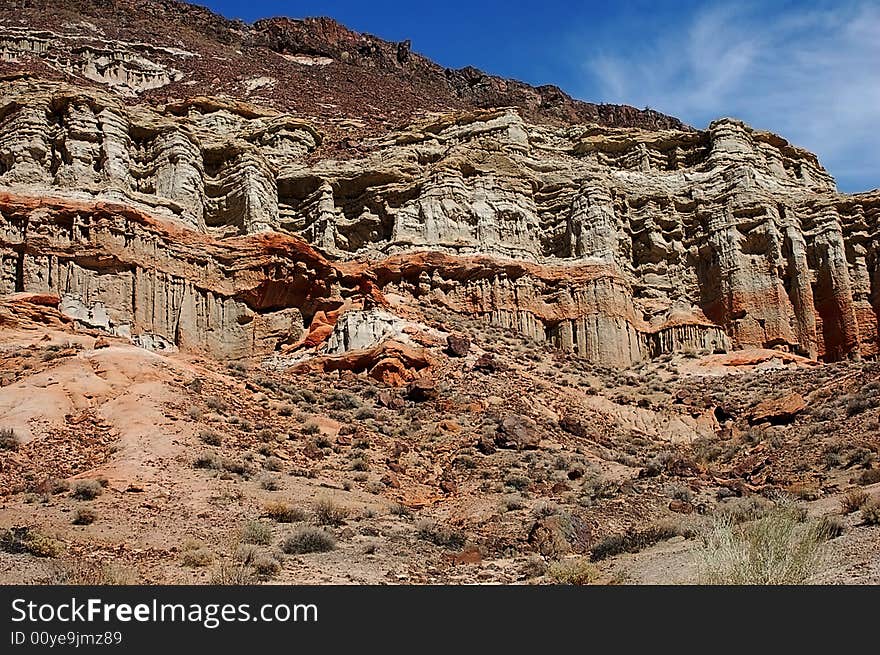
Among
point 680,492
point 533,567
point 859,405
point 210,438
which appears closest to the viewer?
point 533,567

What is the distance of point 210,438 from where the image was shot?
22.5 metres

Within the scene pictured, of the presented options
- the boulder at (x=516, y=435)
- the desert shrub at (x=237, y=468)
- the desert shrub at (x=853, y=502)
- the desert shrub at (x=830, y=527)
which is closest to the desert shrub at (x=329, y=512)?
the desert shrub at (x=237, y=468)

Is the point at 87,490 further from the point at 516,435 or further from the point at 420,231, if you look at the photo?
the point at 420,231

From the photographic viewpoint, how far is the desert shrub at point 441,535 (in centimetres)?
1836

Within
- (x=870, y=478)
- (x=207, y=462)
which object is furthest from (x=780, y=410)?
(x=207, y=462)

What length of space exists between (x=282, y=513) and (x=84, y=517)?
3.61 meters

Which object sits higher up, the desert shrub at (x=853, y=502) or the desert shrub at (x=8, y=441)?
the desert shrub at (x=8, y=441)

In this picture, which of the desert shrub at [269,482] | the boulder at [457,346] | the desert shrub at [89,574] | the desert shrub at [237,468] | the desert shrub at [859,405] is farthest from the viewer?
the boulder at [457,346]

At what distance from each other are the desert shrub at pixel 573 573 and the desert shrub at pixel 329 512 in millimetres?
4974

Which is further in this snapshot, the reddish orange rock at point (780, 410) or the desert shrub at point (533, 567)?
the reddish orange rock at point (780, 410)

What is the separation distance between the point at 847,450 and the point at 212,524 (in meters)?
14.9

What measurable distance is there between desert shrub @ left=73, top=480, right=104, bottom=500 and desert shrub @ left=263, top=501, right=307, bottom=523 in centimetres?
317

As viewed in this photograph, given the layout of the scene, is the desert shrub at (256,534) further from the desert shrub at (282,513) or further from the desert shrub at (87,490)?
the desert shrub at (87,490)

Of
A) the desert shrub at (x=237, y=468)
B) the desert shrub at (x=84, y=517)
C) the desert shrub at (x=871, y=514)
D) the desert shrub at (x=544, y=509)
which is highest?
the desert shrub at (x=237, y=468)
